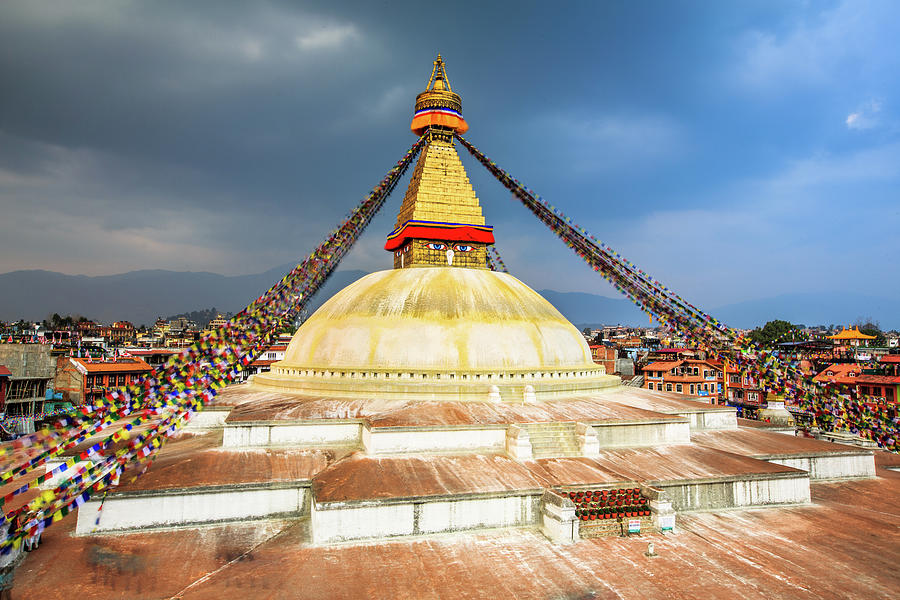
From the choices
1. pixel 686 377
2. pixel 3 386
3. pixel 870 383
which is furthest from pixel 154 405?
pixel 870 383

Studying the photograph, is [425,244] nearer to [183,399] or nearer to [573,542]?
[183,399]

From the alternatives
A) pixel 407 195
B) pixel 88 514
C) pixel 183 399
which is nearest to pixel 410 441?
pixel 183 399

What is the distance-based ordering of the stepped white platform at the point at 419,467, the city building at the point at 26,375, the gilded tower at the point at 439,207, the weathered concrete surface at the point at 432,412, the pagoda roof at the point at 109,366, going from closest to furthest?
the stepped white platform at the point at 419,467 → the weathered concrete surface at the point at 432,412 → the gilded tower at the point at 439,207 → the city building at the point at 26,375 → the pagoda roof at the point at 109,366

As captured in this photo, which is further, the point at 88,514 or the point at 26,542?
the point at 88,514

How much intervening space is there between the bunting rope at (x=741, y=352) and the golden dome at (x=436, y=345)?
8.28 ft

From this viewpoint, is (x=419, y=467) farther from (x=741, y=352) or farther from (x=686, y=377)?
(x=686, y=377)

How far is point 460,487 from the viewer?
954 cm

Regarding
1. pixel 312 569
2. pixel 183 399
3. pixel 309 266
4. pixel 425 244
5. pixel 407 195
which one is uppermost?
pixel 407 195

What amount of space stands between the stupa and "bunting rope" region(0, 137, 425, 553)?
0.93 meters

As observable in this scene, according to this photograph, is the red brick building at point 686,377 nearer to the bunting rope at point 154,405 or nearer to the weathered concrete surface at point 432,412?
the weathered concrete surface at point 432,412

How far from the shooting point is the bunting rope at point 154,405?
23.8ft

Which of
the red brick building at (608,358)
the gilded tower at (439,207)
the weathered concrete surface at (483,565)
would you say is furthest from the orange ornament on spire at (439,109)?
the red brick building at (608,358)

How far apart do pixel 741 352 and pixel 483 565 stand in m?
9.13

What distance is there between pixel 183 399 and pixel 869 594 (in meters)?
11.2
